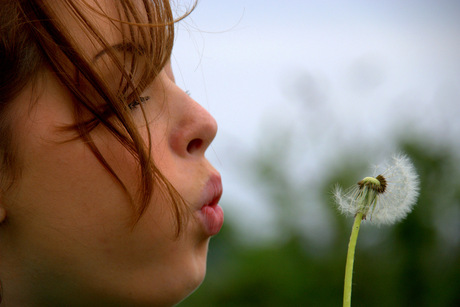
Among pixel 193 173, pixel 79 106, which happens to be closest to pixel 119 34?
pixel 79 106

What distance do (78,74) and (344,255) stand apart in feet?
8.17

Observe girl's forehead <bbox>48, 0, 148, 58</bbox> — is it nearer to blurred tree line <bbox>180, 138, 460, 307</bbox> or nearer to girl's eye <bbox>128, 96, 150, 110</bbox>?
girl's eye <bbox>128, 96, 150, 110</bbox>

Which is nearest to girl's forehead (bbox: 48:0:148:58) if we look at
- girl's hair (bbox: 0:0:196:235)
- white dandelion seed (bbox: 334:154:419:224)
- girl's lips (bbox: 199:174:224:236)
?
girl's hair (bbox: 0:0:196:235)

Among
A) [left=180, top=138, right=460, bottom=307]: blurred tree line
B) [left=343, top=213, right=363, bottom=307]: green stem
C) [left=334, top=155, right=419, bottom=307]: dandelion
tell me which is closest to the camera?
[left=343, top=213, right=363, bottom=307]: green stem

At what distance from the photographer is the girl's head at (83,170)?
863 millimetres

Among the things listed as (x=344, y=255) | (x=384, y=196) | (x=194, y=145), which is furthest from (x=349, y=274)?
(x=344, y=255)

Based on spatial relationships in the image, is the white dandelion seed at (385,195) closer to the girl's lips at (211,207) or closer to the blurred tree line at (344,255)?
the girl's lips at (211,207)

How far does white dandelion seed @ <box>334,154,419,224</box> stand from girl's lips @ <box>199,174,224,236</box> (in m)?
0.21

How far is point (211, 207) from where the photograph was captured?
97 cm

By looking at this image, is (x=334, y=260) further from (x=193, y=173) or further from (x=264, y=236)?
(x=193, y=173)

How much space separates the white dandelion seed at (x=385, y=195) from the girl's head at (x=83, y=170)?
270 mm

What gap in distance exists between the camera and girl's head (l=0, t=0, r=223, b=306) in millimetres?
863

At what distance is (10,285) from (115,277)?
0.17 metres

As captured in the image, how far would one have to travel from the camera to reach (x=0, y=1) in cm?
89
